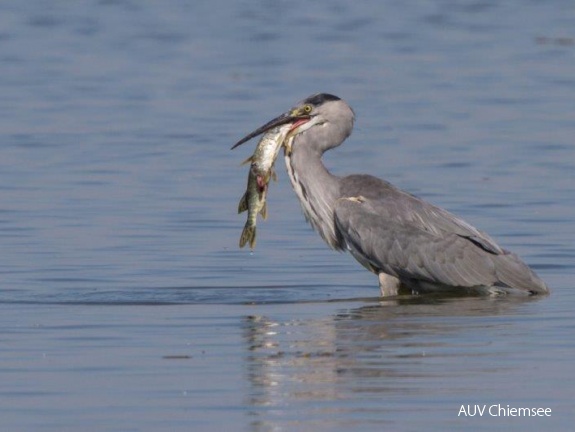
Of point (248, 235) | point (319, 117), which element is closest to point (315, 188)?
point (319, 117)

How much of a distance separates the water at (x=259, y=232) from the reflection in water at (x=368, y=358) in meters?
0.02

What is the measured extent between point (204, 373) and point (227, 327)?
4.56 feet

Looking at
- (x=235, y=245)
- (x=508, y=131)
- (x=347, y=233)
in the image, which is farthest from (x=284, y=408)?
(x=508, y=131)

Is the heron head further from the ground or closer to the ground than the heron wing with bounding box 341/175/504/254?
further from the ground

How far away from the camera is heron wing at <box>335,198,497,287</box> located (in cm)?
1128

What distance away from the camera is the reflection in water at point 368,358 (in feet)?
26.0

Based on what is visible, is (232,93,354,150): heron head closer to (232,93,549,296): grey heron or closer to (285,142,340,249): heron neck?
(232,93,549,296): grey heron

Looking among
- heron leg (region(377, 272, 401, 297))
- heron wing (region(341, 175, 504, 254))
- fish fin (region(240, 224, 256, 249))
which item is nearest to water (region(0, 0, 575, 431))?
heron leg (region(377, 272, 401, 297))

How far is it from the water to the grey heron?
0.22 meters

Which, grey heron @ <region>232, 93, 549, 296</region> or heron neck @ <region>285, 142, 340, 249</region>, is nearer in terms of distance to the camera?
grey heron @ <region>232, 93, 549, 296</region>

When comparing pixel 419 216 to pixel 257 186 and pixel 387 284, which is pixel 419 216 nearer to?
pixel 387 284

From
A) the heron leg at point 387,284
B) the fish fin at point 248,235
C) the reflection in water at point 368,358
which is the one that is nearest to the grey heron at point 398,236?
the heron leg at point 387,284

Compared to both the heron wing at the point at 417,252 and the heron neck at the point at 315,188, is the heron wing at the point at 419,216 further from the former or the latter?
the heron neck at the point at 315,188

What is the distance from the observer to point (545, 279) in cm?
1174
